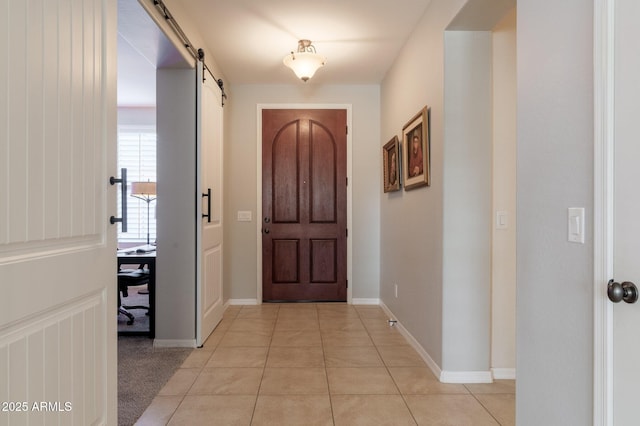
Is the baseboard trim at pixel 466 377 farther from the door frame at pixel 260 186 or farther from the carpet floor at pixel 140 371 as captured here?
the door frame at pixel 260 186

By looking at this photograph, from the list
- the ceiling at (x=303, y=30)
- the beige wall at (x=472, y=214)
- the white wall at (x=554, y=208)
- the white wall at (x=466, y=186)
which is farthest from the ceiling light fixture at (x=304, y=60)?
the white wall at (x=554, y=208)

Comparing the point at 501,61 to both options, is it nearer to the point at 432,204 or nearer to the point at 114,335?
the point at 432,204

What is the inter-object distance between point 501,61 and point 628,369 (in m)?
2.14

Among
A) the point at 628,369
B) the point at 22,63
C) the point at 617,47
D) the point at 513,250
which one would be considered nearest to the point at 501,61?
the point at 513,250

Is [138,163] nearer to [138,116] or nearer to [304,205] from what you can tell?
[138,116]

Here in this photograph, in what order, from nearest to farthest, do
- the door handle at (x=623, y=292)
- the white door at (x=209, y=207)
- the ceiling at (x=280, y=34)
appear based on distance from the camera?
the door handle at (x=623, y=292) → the ceiling at (x=280, y=34) → the white door at (x=209, y=207)

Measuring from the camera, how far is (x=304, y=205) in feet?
15.8

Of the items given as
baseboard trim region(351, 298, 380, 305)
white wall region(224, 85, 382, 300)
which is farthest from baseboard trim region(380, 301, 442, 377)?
white wall region(224, 85, 382, 300)

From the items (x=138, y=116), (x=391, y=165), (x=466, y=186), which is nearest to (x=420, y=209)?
(x=466, y=186)

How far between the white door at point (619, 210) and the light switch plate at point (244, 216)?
3970 mm

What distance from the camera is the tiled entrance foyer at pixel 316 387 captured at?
2119mm

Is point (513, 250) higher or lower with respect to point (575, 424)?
higher

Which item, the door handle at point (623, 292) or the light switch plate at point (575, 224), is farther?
the light switch plate at point (575, 224)

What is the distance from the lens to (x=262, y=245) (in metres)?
4.78
